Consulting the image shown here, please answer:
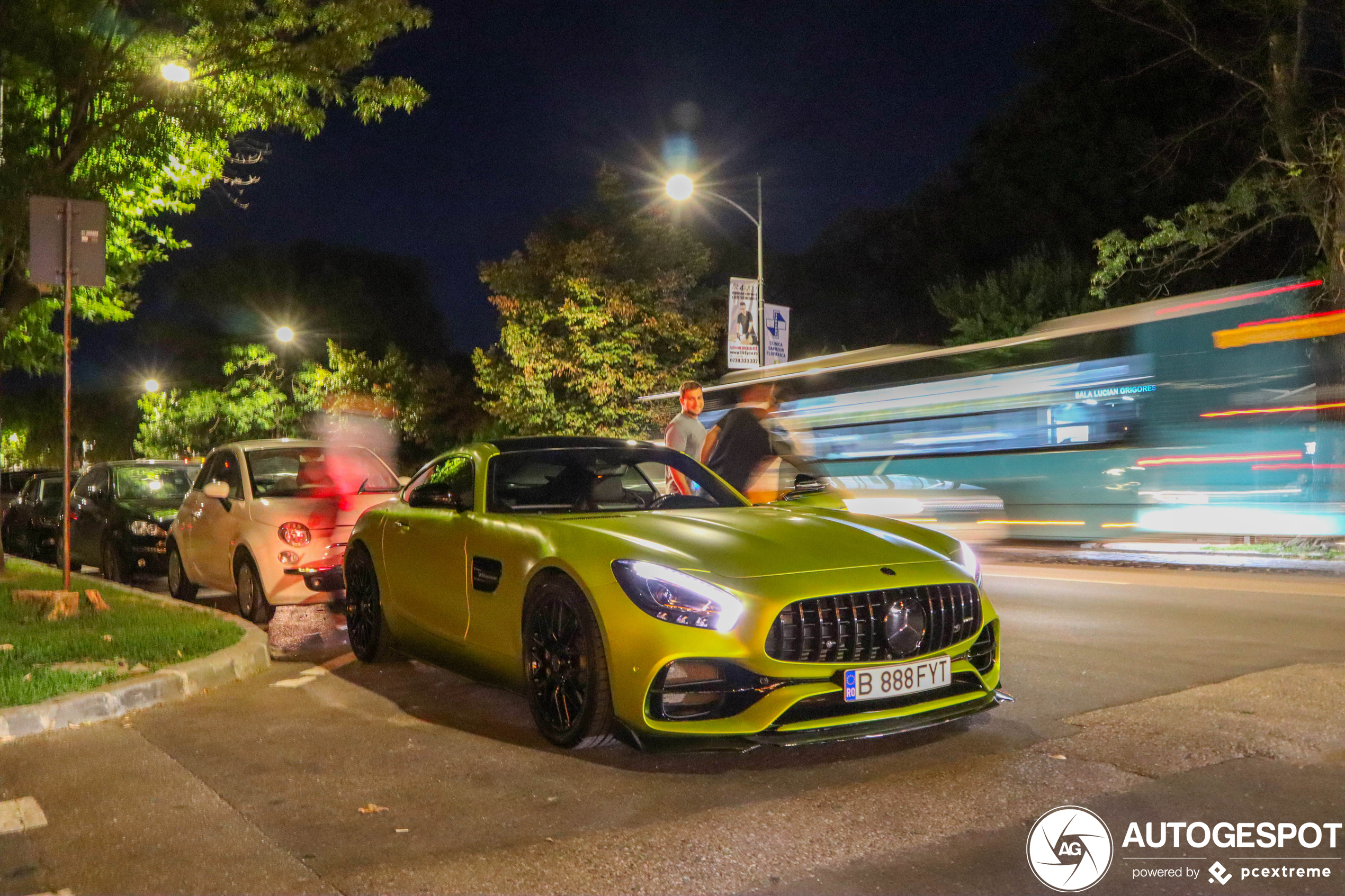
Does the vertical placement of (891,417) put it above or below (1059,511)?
above

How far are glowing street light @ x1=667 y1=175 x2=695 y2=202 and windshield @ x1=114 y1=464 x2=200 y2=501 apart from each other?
34.5ft

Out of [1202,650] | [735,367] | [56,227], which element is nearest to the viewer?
[1202,650]

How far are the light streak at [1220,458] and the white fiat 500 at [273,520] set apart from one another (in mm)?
9389

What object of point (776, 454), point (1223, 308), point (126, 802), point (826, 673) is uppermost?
point (1223, 308)

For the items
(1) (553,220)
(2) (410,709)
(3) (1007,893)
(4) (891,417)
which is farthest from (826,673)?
(1) (553,220)

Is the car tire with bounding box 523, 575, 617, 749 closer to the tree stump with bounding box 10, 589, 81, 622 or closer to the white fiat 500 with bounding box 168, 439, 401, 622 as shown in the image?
the white fiat 500 with bounding box 168, 439, 401, 622

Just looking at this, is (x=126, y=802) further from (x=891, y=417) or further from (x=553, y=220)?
(x=553, y=220)

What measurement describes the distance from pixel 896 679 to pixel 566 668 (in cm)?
142

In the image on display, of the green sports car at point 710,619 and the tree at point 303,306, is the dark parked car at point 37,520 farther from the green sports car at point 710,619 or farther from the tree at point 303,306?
the tree at point 303,306

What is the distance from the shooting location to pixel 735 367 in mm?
22719

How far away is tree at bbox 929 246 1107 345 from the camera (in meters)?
28.7

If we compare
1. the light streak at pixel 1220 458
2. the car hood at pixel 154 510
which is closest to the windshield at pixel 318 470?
the car hood at pixel 154 510

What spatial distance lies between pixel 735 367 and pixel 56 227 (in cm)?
1465

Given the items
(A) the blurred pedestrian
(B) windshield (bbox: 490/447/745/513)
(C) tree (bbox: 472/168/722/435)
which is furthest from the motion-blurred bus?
(C) tree (bbox: 472/168/722/435)
